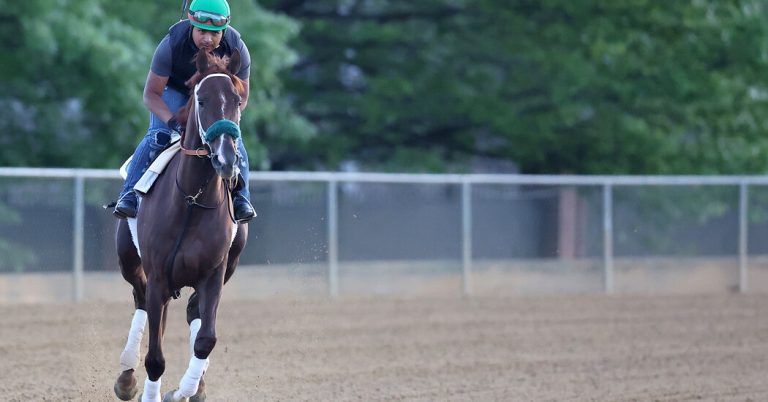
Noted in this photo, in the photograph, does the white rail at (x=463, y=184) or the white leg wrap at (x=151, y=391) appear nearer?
the white leg wrap at (x=151, y=391)

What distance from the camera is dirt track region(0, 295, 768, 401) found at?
10.0 meters

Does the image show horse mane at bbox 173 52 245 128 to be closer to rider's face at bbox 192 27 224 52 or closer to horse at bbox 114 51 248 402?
horse at bbox 114 51 248 402

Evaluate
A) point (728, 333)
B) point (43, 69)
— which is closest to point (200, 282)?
point (728, 333)

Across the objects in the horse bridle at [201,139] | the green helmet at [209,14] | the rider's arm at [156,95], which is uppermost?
the green helmet at [209,14]

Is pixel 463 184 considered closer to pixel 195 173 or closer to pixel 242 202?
pixel 242 202

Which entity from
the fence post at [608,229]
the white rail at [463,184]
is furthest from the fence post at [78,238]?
the fence post at [608,229]

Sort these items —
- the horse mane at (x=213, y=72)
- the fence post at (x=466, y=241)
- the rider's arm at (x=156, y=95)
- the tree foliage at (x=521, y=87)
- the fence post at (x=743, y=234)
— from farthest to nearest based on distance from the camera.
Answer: the tree foliage at (x=521, y=87)
the fence post at (x=743, y=234)
the fence post at (x=466, y=241)
the rider's arm at (x=156, y=95)
the horse mane at (x=213, y=72)

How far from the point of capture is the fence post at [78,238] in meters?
16.5

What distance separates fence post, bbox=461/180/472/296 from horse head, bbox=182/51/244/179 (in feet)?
37.4

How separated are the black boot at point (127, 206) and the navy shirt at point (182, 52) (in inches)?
31.0

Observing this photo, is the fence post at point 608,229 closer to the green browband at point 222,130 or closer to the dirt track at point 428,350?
the dirt track at point 428,350

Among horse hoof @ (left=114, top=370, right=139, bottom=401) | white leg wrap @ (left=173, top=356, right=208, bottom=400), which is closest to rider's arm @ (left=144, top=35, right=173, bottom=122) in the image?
white leg wrap @ (left=173, top=356, right=208, bottom=400)

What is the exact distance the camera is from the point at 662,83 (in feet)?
80.6

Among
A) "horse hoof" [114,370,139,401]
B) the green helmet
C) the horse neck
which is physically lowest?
"horse hoof" [114,370,139,401]
